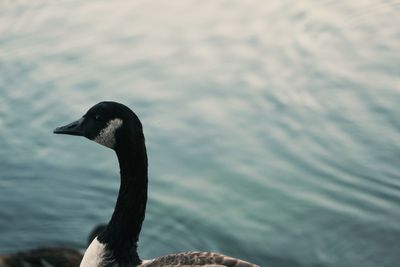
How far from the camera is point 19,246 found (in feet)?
22.9

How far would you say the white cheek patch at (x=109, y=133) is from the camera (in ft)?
17.2

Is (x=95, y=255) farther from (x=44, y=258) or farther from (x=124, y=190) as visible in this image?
(x=44, y=258)

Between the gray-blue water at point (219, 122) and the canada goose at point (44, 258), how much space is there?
1.45 ft

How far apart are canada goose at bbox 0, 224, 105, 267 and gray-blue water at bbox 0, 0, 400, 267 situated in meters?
0.44

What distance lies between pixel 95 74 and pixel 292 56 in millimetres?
1929

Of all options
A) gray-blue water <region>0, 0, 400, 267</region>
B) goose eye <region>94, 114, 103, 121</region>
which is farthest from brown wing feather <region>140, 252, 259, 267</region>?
gray-blue water <region>0, 0, 400, 267</region>

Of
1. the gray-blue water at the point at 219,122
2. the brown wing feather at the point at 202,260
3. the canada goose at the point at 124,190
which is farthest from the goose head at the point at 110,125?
the gray-blue water at the point at 219,122

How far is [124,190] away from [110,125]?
463 millimetres

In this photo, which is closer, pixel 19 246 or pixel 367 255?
pixel 367 255

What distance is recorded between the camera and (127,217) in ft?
18.1

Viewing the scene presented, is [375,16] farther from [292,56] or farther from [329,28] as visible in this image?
[292,56]

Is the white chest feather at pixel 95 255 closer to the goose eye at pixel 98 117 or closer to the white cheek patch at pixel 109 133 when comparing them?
the white cheek patch at pixel 109 133

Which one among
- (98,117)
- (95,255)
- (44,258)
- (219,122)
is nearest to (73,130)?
(98,117)

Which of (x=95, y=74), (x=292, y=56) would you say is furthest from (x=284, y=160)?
(x=95, y=74)
